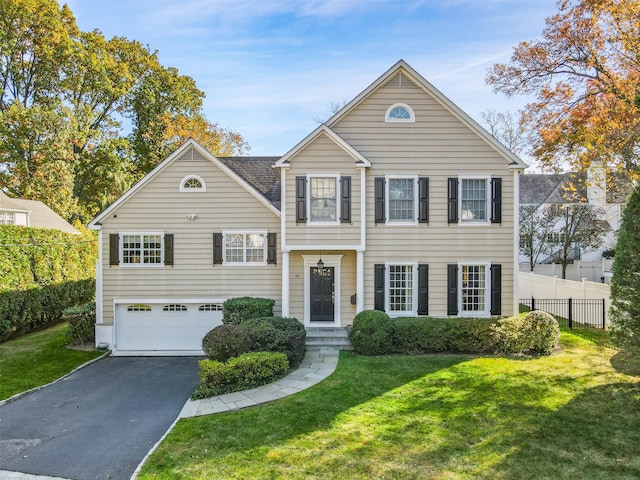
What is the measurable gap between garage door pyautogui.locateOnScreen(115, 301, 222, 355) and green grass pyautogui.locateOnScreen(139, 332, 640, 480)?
6012 millimetres

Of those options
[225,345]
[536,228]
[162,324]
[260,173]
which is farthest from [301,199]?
[536,228]

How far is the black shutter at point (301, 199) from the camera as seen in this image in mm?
12422

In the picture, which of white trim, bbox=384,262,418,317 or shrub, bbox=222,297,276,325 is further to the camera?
white trim, bbox=384,262,418,317

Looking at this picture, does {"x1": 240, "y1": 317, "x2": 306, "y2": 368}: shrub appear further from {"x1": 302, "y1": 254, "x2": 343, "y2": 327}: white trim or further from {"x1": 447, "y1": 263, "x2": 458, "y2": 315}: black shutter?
{"x1": 447, "y1": 263, "x2": 458, "y2": 315}: black shutter

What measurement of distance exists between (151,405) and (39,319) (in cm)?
1147

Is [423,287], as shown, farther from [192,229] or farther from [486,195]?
[192,229]

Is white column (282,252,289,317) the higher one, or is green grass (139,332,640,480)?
white column (282,252,289,317)

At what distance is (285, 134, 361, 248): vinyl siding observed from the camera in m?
12.4

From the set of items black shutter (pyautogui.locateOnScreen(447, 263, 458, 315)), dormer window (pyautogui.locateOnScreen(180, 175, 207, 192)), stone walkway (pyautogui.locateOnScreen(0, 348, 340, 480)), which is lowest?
stone walkway (pyautogui.locateOnScreen(0, 348, 340, 480))

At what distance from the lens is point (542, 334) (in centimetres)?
1101

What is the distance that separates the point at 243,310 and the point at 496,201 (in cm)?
927

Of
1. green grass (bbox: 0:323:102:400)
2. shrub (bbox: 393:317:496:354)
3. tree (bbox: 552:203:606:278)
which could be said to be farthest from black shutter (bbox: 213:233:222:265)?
tree (bbox: 552:203:606:278)

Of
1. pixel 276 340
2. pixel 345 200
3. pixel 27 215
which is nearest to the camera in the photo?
pixel 276 340

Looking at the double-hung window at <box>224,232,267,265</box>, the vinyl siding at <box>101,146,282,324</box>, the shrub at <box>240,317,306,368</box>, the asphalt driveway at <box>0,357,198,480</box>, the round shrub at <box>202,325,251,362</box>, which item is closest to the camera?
the asphalt driveway at <box>0,357,198,480</box>
